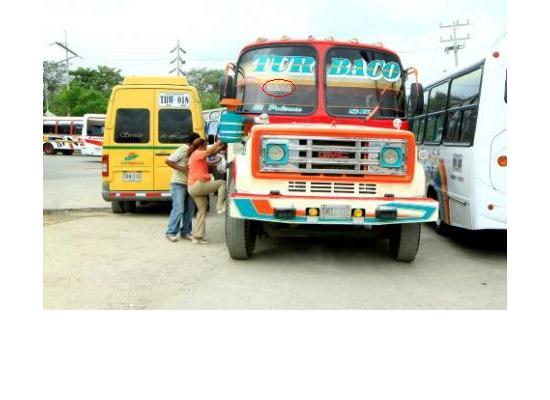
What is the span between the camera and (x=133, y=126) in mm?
10977

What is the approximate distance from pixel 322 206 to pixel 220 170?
140 inches

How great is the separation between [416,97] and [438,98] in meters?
2.47

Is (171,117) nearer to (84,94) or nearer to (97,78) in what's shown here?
(84,94)

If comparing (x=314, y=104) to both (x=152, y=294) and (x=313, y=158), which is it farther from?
(x=152, y=294)

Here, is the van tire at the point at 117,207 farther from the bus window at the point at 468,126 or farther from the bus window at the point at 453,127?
the bus window at the point at 468,126

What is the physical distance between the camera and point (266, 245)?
324 inches

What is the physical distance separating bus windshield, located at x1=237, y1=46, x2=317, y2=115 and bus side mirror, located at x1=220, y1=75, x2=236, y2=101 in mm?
236

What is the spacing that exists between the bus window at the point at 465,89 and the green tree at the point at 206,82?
4975 centimetres

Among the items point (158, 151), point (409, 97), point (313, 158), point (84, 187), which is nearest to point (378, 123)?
point (409, 97)

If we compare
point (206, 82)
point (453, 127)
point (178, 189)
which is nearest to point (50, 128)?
point (206, 82)

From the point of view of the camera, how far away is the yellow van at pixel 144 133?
10875mm

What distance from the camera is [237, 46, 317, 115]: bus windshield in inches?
290

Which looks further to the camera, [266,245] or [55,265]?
[266,245]

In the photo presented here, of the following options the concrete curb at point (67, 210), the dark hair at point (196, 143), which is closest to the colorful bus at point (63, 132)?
the concrete curb at point (67, 210)
